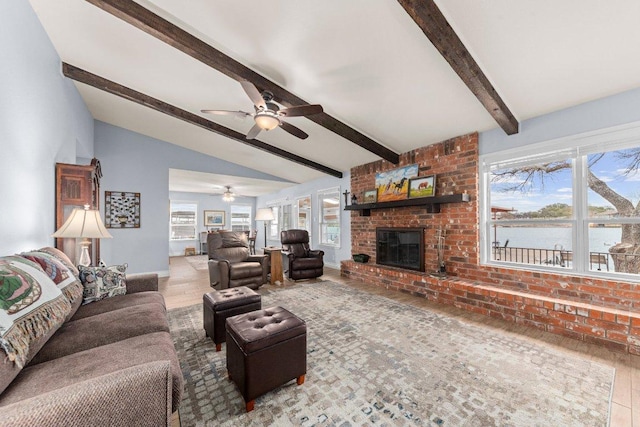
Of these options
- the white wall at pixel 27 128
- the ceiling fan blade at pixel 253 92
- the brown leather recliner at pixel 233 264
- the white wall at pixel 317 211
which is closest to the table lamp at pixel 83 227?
the white wall at pixel 27 128

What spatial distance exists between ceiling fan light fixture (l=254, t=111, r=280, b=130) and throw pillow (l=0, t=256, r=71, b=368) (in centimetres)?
206

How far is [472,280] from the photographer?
353cm

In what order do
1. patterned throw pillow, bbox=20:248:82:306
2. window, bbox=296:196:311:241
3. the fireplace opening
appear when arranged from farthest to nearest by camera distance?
1. window, bbox=296:196:311:241
2. the fireplace opening
3. patterned throw pillow, bbox=20:248:82:306

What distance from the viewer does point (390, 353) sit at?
86.7 inches

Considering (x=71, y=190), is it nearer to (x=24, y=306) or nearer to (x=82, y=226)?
(x=82, y=226)

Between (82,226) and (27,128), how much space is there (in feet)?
3.04

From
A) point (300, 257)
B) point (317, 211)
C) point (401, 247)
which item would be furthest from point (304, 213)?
point (401, 247)

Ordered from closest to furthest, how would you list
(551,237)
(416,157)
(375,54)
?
1. (375,54)
2. (551,237)
3. (416,157)

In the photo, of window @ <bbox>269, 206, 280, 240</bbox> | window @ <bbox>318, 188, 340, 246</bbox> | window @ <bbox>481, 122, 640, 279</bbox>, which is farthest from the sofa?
window @ <bbox>269, 206, 280, 240</bbox>

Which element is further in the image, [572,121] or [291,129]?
[291,129]

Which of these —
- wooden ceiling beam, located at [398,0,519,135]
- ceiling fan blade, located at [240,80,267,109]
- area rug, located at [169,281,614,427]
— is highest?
wooden ceiling beam, located at [398,0,519,135]

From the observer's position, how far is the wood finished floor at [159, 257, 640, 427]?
5.23 feet

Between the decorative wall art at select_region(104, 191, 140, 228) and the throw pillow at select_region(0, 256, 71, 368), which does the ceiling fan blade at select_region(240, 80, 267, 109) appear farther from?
the decorative wall art at select_region(104, 191, 140, 228)

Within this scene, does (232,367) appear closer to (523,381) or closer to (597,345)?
(523,381)
